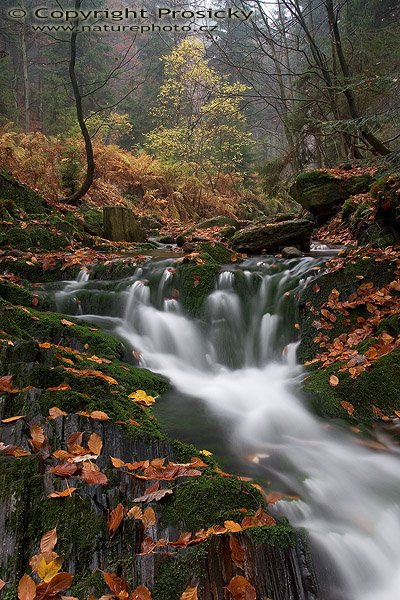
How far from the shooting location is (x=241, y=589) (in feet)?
4.51

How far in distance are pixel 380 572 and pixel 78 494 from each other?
1592 mm

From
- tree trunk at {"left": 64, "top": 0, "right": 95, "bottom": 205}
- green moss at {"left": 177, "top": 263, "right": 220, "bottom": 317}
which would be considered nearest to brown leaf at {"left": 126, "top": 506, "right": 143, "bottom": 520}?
green moss at {"left": 177, "top": 263, "right": 220, "bottom": 317}

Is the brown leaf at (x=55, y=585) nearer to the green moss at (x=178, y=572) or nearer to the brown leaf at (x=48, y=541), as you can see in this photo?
the brown leaf at (x=48, y=541)

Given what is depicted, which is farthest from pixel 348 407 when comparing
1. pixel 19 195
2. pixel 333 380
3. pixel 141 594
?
pixel 19 195

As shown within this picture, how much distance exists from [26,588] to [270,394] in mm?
3155

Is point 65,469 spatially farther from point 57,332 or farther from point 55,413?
point 57,332

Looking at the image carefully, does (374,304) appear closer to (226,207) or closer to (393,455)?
(393,455)

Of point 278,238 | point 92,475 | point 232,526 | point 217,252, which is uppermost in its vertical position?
point 278,238

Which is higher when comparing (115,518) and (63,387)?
(63,387)

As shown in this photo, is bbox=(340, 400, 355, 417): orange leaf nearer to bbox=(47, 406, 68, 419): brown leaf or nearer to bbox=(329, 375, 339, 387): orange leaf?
bbox=(329, 375, 339, 387): orange leaf

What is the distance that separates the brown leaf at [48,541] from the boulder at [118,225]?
897 centimetres

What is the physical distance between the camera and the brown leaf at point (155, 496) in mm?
1748

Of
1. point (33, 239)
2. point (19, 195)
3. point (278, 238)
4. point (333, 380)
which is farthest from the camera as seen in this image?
point (19, 195)

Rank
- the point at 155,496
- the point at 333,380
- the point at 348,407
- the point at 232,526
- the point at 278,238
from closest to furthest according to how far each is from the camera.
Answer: the point at 232,526
the point at 155,496
the point at 348,407
the point at 333,380
the point at 278,238
